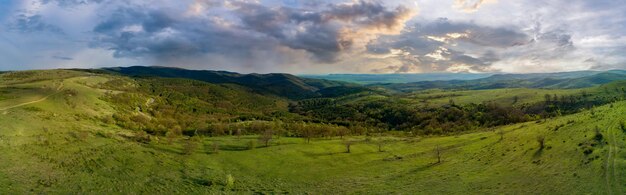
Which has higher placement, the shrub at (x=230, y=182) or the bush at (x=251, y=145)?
the bush at (x=251, y=145)

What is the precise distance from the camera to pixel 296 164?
64.0m

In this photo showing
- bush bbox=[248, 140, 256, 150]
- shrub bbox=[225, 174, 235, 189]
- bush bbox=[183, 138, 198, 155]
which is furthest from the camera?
bush bbox=[248, 140, 256, 150]

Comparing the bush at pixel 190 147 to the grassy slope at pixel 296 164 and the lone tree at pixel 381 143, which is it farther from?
the lone tree at pixel 381 143

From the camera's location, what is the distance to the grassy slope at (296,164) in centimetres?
4234

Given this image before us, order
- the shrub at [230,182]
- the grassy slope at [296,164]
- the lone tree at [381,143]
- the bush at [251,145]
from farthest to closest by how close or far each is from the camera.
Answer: the lone tree at [381,143] < the bush at [251,145] < the shrub at [230,182] < the grassy slope at [296,164]

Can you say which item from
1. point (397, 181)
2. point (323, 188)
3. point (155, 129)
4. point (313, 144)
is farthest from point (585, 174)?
point (155, 129)

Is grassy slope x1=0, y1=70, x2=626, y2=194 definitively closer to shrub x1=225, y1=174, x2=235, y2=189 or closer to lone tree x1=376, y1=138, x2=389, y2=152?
shrub x1=225, y1=174, x2=235, y2=189

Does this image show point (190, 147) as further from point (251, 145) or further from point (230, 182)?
point (230, 182)

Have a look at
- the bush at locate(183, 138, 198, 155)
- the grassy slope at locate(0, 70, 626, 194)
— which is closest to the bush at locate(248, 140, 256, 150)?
the grassy slope at locate(0, 70, 626, 194)

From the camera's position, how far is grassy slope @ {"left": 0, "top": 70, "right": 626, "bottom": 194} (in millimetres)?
42344

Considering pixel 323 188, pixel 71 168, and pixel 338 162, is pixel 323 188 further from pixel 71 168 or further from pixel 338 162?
pixel 71 168

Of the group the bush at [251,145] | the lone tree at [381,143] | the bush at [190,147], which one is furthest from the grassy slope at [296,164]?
the bush at [251,145]

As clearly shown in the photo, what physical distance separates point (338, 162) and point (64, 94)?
79381mm

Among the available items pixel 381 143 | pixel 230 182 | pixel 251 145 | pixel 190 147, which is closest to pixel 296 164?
pixel 230 182
